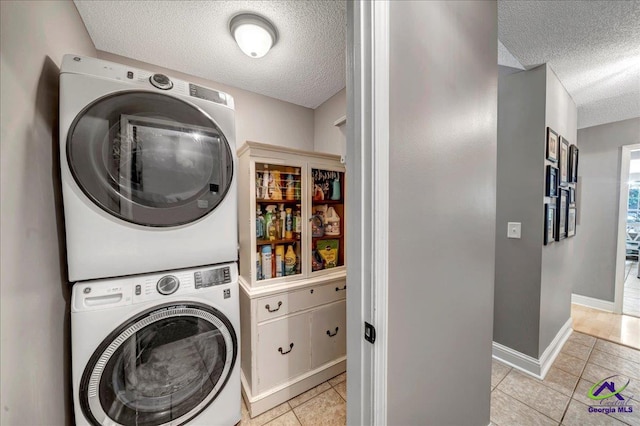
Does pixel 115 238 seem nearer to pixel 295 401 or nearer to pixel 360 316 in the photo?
pixel 360 316

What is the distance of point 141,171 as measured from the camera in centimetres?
108

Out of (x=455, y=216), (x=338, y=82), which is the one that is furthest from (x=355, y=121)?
(x=338, y=82)

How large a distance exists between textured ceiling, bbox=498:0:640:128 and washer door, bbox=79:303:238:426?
233cm

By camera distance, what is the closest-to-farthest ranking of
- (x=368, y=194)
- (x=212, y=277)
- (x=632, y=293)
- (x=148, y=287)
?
1. (x=368, y=194)
2. (x=148, y=287)
3. (x=212, y=277)
4. (x=632, y=293)

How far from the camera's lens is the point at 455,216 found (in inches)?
38.9

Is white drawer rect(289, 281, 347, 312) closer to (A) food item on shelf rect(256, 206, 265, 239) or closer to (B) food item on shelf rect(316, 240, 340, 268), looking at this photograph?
(B) food item on shelf rect(316, 240, 340, 268)

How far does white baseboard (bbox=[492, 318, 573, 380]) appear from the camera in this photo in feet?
5.86

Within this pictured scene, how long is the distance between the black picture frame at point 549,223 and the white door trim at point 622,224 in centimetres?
173

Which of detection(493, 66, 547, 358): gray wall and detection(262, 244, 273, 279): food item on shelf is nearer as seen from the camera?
detection(262, 244, 273, 279): food item on shelf

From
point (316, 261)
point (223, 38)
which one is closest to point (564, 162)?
point (316, 261)

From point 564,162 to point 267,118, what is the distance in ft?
8.75

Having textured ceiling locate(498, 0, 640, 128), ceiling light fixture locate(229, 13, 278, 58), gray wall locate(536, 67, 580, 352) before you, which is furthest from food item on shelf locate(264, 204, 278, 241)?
gray wall locate(536, 67, 580, 352)

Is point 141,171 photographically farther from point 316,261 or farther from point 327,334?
point 327,334

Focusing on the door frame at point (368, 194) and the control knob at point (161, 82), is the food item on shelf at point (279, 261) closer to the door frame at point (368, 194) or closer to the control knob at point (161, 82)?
the door frame at point (368, 194)
